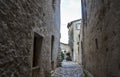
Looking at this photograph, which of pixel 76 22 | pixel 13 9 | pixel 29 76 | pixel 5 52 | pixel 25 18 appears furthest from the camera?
pixel 76 22

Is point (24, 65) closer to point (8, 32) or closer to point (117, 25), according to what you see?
point (8, 32)

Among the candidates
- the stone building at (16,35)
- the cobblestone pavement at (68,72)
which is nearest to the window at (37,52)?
the stone building at (16,35)

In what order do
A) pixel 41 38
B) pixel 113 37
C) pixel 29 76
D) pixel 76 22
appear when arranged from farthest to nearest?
pixel 76 22, pixel 41 38, pixel 29 76, pixel 113 37

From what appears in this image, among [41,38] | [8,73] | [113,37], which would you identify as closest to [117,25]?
[113,37]

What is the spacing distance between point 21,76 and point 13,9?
149cm

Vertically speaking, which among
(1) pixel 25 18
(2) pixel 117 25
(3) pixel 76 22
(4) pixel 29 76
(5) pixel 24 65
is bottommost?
(4) pixel 29 76

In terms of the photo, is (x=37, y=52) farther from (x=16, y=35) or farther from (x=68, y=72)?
(x=68, y=72)

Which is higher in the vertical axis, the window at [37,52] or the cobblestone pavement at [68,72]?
the window at [37,52]

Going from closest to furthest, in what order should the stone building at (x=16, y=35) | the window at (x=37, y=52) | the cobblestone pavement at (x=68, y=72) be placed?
the stone building at (x=16, y=35) < the window at (x=37, y=52) < the cobblestone pavement at (x=68, y=72)

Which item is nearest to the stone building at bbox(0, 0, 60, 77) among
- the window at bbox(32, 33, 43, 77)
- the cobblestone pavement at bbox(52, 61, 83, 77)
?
the window at bbox(32, 33, 43, 77)

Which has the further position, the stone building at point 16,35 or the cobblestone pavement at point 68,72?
the cobblestone pavement at point 68,72

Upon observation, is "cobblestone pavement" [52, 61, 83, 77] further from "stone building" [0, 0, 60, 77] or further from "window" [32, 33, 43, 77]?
"stone building" [0, 0, 60, 77]

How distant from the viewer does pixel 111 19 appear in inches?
141

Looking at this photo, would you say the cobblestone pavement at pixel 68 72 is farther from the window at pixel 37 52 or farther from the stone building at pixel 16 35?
the stone building at pixel 16 35
